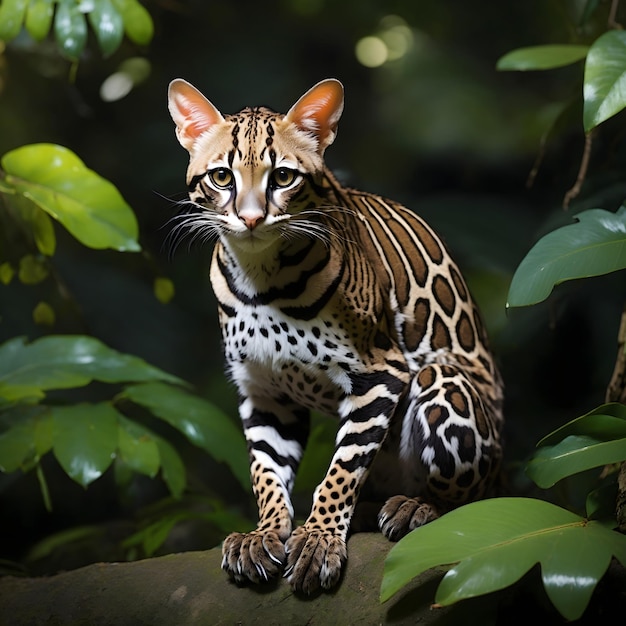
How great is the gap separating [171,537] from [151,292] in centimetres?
119

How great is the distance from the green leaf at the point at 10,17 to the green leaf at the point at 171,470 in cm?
150

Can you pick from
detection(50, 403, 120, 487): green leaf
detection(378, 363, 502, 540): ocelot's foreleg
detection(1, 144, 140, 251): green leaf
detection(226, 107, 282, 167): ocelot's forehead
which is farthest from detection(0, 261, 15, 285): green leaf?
detection(378, 363, 502, 540): ocelot's foreleg

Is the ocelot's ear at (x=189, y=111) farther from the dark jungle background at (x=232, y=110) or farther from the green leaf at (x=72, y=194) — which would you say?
the dark jungle background at (x=232, y=110)

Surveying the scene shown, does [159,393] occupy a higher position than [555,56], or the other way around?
[555,56]

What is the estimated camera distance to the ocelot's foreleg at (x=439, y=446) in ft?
7.53

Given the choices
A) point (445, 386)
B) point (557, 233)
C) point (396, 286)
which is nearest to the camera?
point (557, 233)

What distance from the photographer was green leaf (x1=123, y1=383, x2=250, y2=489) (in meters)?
2.92

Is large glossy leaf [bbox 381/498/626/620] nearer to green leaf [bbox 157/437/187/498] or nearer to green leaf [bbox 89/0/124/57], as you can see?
green leaf [bbox 157/437/187/498]

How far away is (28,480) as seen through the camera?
12.9 ft

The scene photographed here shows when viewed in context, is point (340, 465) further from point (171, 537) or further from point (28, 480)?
point (28, 480)

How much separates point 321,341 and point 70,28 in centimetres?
148

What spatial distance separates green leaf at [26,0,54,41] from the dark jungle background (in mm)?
1147

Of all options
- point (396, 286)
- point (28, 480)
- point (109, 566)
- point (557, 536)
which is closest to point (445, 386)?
point (396, 286)

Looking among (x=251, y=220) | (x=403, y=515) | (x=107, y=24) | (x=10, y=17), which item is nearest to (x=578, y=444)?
(x=403, y=515)
